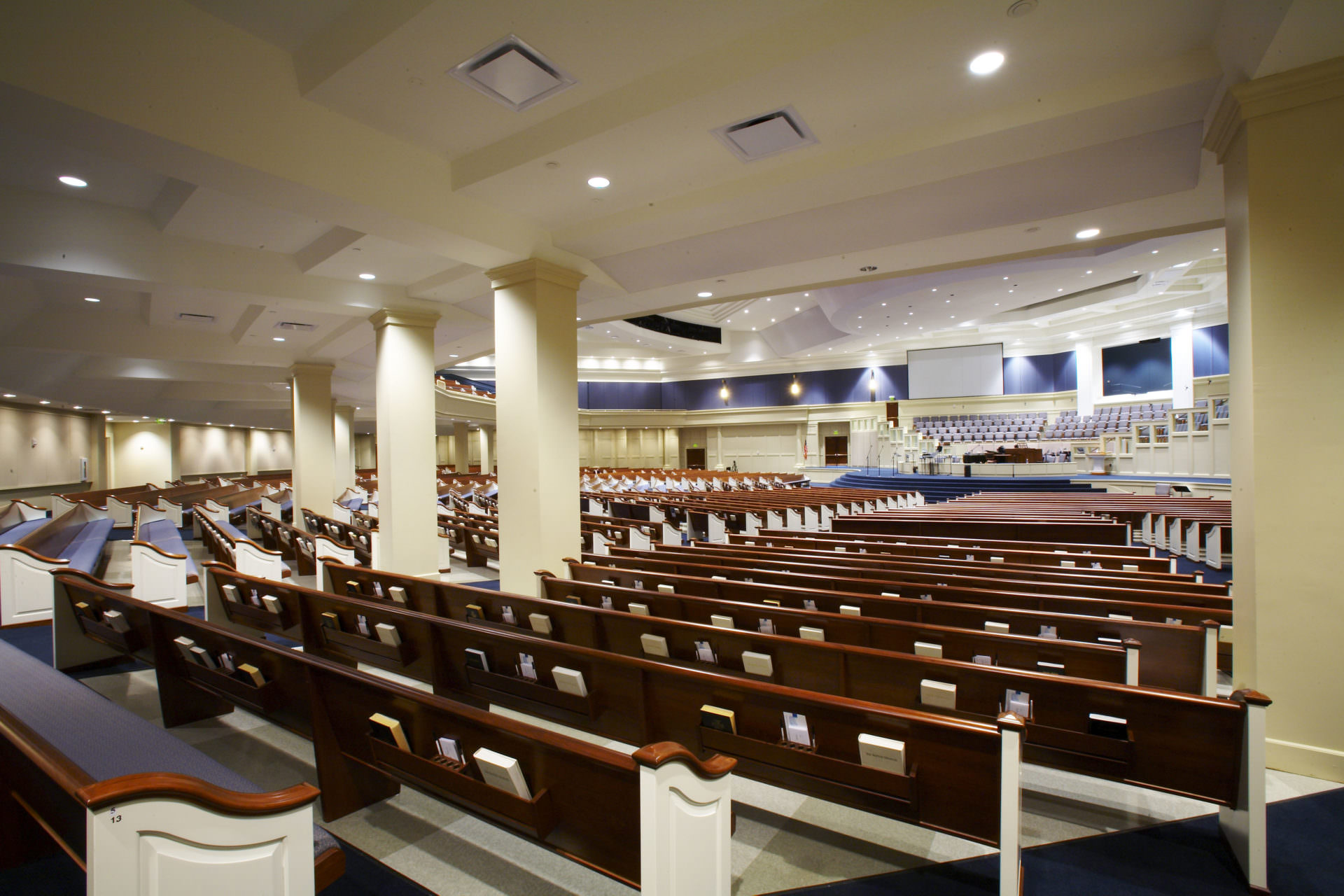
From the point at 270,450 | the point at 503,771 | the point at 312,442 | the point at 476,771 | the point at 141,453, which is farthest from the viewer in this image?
the point at 270,450

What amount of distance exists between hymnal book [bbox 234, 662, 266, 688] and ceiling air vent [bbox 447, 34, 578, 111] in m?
3.15

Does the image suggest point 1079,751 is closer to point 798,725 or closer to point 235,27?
point 798,725

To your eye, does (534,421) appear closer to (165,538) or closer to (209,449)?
(165,538)

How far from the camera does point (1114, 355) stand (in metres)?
19.5

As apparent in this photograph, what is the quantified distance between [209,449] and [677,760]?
28860 mm

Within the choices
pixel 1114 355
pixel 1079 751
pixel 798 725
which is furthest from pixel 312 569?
pixel 1114 355

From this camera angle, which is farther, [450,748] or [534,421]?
[534,421]

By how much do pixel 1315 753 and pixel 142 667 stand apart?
6.39 meters

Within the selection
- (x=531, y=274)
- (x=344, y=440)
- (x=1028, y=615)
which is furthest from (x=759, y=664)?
(x=344, y=440)

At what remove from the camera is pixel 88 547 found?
264 inches

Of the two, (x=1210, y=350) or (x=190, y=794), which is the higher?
(x=1210, y=350)

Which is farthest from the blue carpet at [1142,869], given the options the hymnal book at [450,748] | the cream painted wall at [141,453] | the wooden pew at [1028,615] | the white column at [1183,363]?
the cream painted wall at [141,453]

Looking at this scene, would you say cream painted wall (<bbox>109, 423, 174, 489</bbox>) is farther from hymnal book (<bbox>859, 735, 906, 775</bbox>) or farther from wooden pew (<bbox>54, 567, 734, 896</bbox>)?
hymnal book (<bbox>859, 735, 906, 775</bbox>)

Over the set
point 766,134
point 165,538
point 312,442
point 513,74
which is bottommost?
point 165,538
